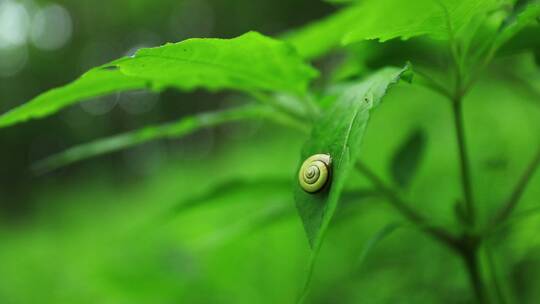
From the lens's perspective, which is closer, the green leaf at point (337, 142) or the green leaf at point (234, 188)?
the green leaf at point (337, 142)

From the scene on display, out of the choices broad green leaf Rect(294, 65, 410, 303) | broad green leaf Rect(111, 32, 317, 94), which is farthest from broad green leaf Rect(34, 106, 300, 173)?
broad green leaf Rect(294, 65, 410, 303)

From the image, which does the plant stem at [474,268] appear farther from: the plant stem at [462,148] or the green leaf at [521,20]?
the green leaf at [521,20]

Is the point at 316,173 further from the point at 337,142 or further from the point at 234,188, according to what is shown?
the point at 234,188

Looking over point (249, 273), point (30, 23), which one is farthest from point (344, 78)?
point (30, 23)

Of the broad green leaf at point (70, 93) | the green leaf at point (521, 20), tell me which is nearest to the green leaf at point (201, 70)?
the broad green leaf at point (70, 93)

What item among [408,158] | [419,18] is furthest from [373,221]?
[419,18]

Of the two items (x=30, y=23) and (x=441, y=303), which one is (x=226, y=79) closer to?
(x=441, y=303)
